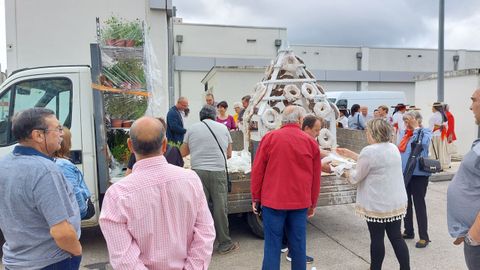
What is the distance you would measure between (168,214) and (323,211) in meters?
5.53

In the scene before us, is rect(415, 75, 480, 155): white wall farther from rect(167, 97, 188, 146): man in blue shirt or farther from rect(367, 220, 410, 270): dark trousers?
rect(367, 220, 410, 270): dark trousers

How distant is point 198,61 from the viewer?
24.1 m

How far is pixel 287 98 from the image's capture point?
6500 millimetres

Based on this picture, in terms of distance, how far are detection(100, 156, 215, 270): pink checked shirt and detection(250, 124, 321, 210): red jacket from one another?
1.78 metres

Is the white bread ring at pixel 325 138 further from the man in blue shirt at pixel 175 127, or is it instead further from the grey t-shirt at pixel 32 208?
the grey t-shirt at pixel 32 208

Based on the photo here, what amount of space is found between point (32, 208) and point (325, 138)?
201 inches

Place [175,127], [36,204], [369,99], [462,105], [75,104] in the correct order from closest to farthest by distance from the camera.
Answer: [36,204] < [75,104] < [175,127] < [462,105] < [369,99]

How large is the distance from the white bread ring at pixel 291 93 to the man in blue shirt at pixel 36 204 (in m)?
4.56

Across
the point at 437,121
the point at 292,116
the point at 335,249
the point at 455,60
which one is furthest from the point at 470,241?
the point at 455,60

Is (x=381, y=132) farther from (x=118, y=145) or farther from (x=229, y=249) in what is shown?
(x=118, y=145)

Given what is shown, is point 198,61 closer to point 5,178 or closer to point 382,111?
point 382,111

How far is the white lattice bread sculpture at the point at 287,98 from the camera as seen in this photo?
6492 millimetres

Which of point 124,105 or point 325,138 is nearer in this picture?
point 124,105

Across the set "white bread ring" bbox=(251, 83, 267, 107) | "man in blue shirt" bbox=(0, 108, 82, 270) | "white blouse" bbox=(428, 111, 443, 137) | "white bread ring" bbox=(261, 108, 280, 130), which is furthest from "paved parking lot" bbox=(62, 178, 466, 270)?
"white blouse" bbox=(428, 111, 443, 137)
